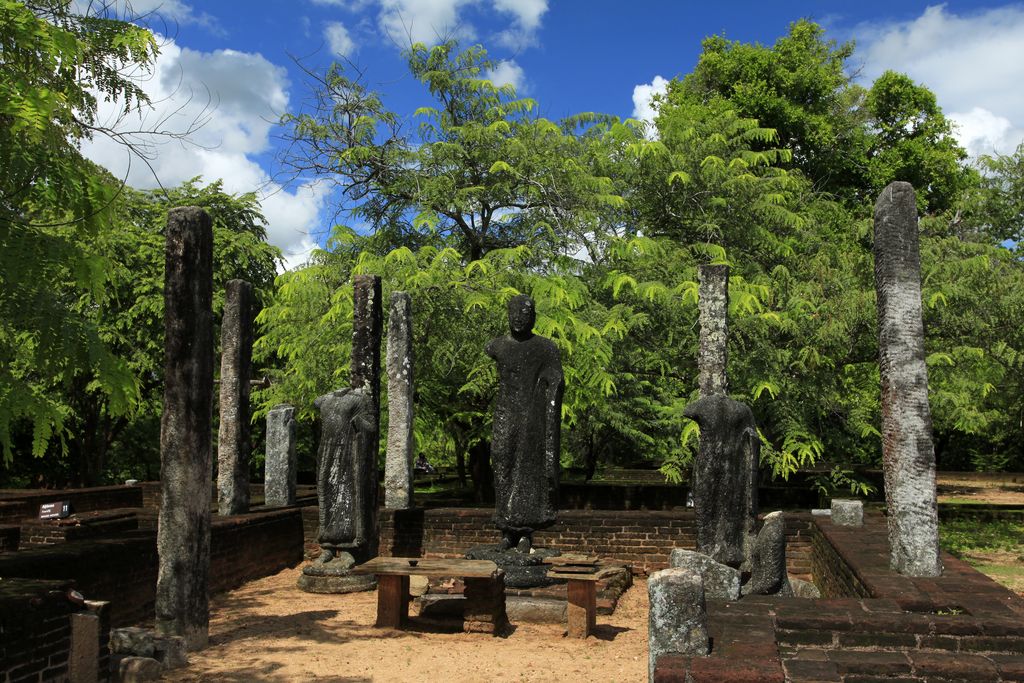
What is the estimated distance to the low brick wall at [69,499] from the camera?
14844mm

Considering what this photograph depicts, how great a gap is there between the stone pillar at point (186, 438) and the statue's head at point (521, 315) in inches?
128

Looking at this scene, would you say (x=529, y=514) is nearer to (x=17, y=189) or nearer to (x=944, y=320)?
(x=17, y=189)

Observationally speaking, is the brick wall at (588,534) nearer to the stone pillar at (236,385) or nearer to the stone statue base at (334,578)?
the stone statue base at (334,578)

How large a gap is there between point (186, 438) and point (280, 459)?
23.2ft

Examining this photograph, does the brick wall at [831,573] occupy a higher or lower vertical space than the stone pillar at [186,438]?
lower

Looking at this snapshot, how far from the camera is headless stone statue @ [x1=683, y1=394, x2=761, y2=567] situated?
882 centimetres

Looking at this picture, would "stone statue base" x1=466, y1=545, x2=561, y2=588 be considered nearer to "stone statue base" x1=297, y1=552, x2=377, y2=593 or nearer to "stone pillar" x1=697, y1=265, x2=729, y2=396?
"stone statue base" x1=297, y1=552, x2=377, y2=593

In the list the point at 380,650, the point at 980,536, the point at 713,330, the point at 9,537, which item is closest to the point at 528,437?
the point at 380,650

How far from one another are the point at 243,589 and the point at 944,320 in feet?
37.8

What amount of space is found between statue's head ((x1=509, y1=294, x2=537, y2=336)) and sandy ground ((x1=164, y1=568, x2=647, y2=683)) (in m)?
2.99

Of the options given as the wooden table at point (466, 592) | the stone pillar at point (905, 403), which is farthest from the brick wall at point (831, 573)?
the wooden table at point (466, 592)

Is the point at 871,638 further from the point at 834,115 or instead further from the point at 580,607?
the point at 834,115

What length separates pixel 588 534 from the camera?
1215 centimetres

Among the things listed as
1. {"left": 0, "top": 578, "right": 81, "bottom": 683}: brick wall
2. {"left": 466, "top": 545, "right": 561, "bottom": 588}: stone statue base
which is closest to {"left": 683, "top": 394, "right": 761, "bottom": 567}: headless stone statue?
{"left": 466, "top": 545, "right": 561, "bottom": 588}: stone statue base
